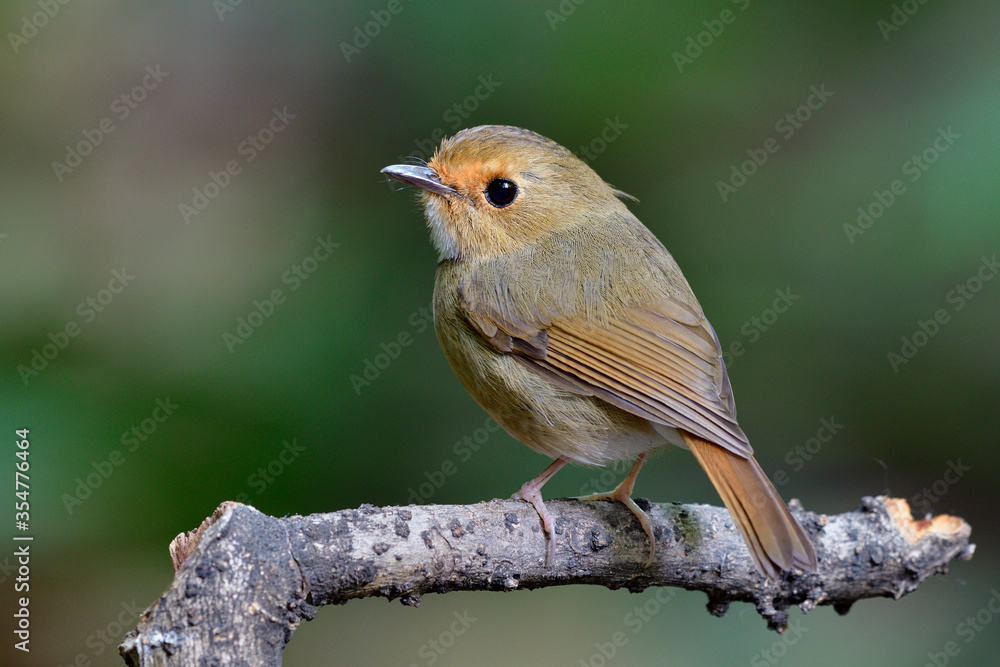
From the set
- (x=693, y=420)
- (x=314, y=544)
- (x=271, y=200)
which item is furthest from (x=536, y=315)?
(x=271, y=200)

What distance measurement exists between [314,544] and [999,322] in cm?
294

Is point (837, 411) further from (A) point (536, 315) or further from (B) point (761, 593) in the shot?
(A) point (536, 315)

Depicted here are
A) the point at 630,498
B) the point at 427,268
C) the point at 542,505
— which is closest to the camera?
the point at 542,505

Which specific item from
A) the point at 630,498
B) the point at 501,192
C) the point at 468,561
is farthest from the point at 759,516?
the point at 501,192

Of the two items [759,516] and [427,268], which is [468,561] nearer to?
[759,516]

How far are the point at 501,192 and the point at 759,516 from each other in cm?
132

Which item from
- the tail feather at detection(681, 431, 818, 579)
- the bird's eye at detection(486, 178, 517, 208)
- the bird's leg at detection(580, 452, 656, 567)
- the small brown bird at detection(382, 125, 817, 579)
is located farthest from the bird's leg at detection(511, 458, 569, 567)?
the bird's eye at detection(486, 178, 517, 208)

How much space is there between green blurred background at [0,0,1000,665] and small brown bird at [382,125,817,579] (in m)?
0.48

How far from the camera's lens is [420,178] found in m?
2.87

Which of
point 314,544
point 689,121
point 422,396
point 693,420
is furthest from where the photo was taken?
point 689,121

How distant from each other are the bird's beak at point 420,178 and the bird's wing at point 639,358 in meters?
0.41

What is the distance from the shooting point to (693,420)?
2.41 m

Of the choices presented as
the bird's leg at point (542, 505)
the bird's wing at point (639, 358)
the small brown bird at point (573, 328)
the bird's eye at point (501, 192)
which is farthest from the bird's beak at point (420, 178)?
the bird's leg at point (542, 505)

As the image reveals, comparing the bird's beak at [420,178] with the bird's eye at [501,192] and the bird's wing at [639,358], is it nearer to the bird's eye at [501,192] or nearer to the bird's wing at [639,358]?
the bird's eye at [501,192]
